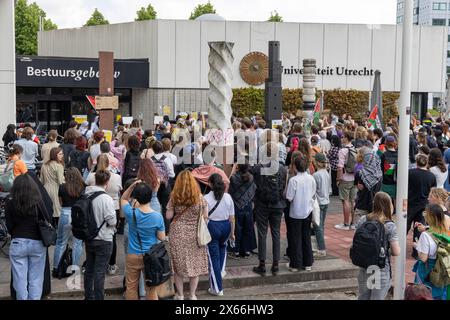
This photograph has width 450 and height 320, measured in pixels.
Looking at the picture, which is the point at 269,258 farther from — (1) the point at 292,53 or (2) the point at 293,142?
(1) the point at 292,53

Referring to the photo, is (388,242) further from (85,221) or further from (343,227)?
(343,227)

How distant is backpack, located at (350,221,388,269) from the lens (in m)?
6.75

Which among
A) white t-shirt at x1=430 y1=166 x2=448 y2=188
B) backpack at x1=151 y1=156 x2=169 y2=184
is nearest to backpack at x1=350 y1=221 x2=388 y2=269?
backpack at x1=151 y1=156 x2=169 y2=184

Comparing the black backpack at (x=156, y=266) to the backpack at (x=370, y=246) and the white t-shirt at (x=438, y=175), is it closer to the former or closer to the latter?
the backpack at (x=370, y=246)

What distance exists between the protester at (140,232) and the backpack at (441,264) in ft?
9.91

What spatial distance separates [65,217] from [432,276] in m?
4.69

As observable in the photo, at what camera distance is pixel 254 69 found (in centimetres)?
3162

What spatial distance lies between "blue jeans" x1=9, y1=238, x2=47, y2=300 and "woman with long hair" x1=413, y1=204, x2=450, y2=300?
4.22 metres

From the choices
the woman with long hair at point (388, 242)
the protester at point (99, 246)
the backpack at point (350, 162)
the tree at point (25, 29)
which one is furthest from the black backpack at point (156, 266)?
the tree at point (25, 29)

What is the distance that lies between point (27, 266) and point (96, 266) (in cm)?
77

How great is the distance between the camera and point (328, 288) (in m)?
8.93

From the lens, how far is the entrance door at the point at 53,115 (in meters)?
28.6

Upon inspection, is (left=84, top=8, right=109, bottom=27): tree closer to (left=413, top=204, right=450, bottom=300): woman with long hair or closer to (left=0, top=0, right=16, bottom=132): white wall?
(left=0, top=0, right=16, bottom=132): white wall

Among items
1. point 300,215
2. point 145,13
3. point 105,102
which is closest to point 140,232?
point 300,215
